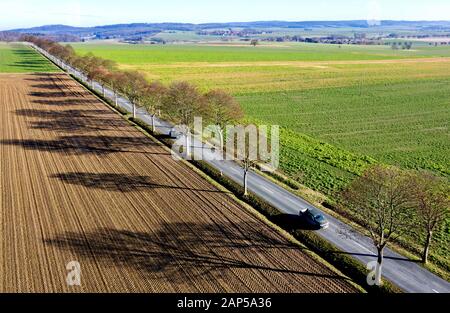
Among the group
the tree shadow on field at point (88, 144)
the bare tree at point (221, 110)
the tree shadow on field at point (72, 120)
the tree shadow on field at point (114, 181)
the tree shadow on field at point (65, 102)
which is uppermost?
the bare tree at point (221, 110)

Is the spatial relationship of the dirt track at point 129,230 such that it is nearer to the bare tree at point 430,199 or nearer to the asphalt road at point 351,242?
the asphalt road at point 351,242

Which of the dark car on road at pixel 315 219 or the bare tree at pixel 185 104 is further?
the bare tree at pixel 185 104

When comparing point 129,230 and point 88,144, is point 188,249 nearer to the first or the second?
point 129,230

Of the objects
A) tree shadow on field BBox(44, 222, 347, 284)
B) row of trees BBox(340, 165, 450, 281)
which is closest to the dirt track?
tree shadow on field BBox(44, 222, 347, 284)

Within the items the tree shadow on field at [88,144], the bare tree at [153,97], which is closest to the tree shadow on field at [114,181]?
the tree shadow on field at [88,144]

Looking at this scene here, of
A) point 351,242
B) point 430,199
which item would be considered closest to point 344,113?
point 351,242

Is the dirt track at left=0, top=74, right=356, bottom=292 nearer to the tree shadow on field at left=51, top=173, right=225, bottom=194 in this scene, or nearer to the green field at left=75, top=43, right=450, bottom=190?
the tree shadow on field at left=51, top=173, right=225, bottom=194

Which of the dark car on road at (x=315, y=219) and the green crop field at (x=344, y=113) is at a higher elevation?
the green crop field at (x=344, y=113)

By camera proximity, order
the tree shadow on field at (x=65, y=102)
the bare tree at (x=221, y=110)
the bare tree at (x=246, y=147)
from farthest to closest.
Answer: the tree shadow on field at (x=65, y=102), the bare tree at (x=221, y=110), the bare tree at (x=246, y=147)
